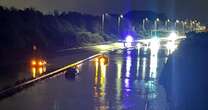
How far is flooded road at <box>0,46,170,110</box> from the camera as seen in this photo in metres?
20.0

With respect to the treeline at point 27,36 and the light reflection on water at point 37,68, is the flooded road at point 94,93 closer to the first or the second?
the light reflection on water at point 37,68

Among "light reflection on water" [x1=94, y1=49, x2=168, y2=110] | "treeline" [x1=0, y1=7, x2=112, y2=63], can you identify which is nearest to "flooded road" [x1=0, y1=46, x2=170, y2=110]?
"light reflection on water" [x1=94, y1=49, x2=168, y2=110]

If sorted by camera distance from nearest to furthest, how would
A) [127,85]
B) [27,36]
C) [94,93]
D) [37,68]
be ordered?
[94,93]
[127,85]
[37,68]
[27,36]

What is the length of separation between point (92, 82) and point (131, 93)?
14.6ft

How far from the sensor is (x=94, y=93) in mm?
24047

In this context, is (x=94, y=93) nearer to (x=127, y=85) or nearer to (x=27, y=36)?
(x=127, y=85)

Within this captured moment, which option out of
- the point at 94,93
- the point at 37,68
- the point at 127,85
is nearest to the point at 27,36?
Result: the point at 37,68

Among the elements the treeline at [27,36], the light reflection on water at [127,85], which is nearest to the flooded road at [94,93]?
the light reflection on water at [127,85]

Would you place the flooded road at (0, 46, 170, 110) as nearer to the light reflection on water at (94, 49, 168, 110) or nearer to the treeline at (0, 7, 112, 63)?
the light reflection on water at (94, 49, 168, 110)

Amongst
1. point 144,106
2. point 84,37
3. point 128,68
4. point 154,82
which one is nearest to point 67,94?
point 144,106

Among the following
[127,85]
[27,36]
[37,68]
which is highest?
[27,36]

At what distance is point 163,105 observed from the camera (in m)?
20.4

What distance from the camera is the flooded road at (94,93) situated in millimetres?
20031

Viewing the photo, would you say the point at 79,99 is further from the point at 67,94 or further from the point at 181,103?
the point at 181,103
